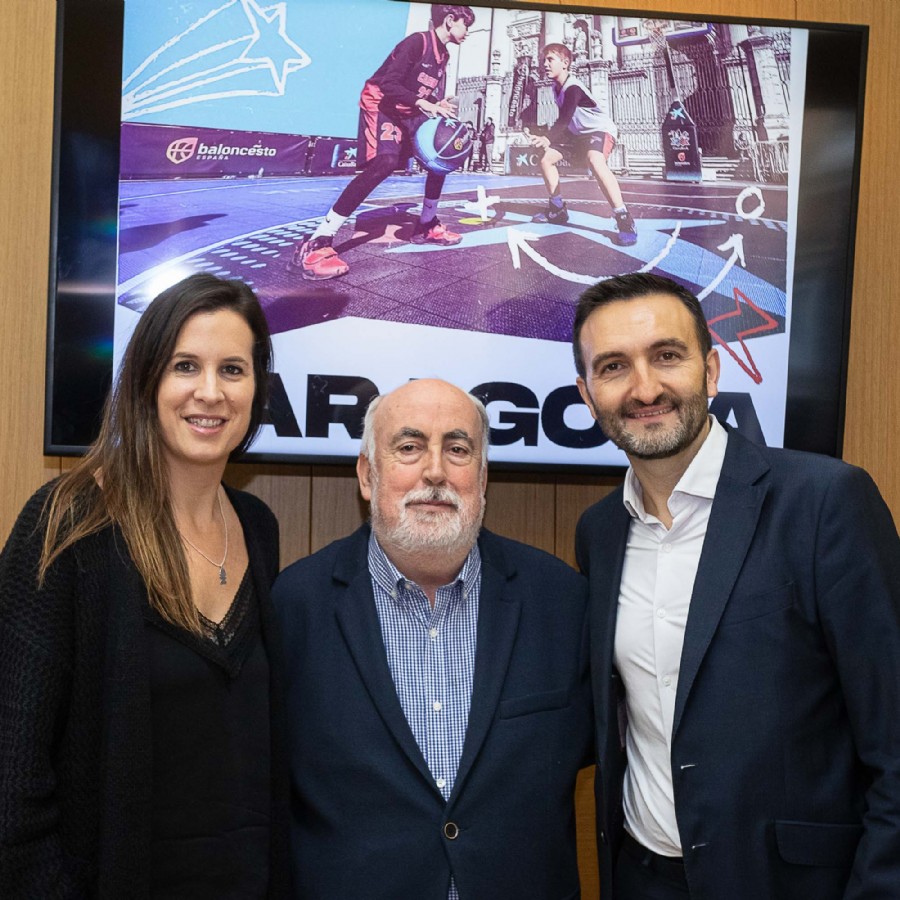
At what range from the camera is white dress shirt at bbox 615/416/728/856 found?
5.81 feet

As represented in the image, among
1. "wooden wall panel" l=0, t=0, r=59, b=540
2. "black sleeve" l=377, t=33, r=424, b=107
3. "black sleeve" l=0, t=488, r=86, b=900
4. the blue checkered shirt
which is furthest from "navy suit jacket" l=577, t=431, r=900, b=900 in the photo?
"wooden wall panel" l=0, t=0, r=59, b=540

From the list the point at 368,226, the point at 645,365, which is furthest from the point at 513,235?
the point at 645,365

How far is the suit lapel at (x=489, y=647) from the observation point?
1.79m

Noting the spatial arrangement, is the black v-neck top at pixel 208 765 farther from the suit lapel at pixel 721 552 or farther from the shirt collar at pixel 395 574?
the suit lapel at pixel 721 552

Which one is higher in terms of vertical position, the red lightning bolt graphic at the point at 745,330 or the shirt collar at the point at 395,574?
the red lightning bolt graphic at the point at 745,330

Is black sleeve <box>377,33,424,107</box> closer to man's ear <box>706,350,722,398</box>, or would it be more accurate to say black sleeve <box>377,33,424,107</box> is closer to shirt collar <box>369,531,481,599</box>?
man's ear <box>706,350,722,398</box>

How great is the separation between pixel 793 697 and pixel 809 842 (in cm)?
23

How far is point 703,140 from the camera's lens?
252 cm

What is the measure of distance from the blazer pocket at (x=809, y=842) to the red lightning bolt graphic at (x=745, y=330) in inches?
46.7

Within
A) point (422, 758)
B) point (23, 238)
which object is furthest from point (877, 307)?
point (23, 238)

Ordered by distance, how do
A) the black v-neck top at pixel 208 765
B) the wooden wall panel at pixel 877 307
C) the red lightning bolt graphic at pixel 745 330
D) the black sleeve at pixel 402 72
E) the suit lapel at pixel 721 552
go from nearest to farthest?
the black v-neck top at pixel 208 765, the suit lapel at pixel 721 552, the black sleeve at pixel 402 72, the red lightning bolt graphic at pixel 745 330, the wooden wall panel at pixel 877 307

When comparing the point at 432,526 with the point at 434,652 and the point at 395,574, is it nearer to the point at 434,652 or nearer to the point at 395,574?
the point at 395,574

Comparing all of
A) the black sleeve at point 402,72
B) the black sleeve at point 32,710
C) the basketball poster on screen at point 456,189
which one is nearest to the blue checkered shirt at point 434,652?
the basketball poster on screen at point 456,189

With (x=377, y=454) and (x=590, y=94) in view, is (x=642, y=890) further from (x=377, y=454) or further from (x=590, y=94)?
(x=590, y=94)
